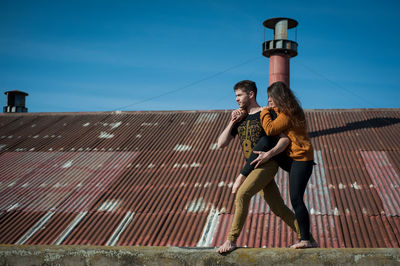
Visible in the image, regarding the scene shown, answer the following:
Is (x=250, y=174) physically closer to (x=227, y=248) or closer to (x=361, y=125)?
(x=227, y=248)

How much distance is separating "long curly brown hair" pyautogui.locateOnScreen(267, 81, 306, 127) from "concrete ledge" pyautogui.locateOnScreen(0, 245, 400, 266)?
1.22 metres

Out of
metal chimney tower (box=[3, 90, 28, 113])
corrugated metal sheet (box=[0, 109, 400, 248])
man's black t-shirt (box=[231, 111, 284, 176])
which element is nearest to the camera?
man's black t-shirt (box=[231, 111, 284, 176])

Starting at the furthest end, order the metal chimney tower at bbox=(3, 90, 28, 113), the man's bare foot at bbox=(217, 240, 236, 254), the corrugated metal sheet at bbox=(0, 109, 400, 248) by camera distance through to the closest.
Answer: the metal chimney tower at bbox=(3, 90, 28, 113) → the corrugated metal sheet at bbox=(0, 109, 400, 248) → the man's bare foot at bbox=(217, 240, 236, 254)

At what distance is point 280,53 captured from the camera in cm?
1875

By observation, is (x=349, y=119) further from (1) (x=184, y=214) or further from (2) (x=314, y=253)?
(2) (x=314, y=253)

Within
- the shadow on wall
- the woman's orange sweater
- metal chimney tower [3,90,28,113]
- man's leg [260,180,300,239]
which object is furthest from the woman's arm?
metal chimney tower [3,90,28,113]

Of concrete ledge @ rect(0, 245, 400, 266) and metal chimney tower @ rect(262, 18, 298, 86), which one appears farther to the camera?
metal chimney tower @ rect(262, 18, 298, 86)

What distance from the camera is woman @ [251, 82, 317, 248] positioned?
Result: 12.0 ft

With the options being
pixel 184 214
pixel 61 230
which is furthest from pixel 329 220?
pixel 61 230

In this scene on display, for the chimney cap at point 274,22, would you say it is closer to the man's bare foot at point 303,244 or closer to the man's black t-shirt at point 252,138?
the man's black t-shirt at point 252,138

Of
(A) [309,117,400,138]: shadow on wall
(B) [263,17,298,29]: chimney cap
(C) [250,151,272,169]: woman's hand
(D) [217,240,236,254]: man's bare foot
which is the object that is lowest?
(D) [217,240,236,254]: man's bare foot

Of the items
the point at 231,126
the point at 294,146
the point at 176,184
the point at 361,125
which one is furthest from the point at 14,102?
the point at 294,146

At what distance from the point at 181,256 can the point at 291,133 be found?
1.58 meters

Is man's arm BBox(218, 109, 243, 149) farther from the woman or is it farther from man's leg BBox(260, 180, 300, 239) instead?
man's leg BBox(260, 180, 300, 239)
